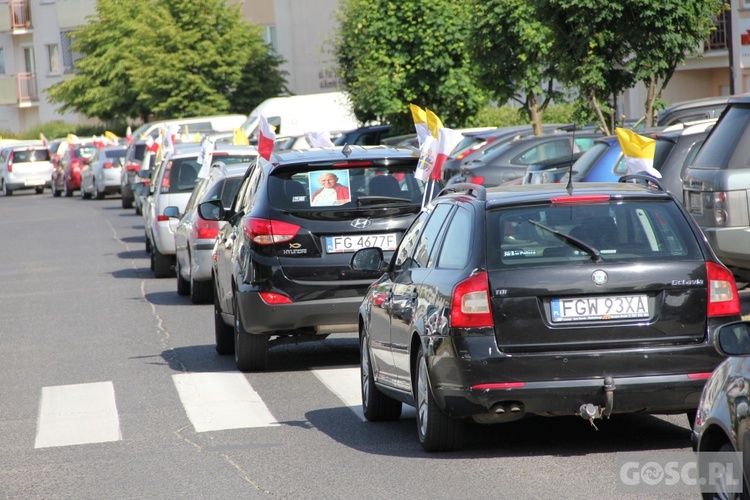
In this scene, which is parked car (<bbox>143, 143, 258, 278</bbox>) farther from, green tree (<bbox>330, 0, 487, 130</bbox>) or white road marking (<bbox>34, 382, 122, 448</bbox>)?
green tree (<bbox>330, 0, 487, 130</bbox>)

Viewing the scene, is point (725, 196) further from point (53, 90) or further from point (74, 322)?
point (53, 90)

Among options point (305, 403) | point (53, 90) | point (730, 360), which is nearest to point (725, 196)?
point (305, 403)

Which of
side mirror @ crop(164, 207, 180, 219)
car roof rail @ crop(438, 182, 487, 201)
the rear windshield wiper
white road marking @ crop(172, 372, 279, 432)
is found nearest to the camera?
the rear windshield wiper

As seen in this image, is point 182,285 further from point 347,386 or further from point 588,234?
point 588,234

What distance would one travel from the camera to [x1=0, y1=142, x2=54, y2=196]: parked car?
185 feet

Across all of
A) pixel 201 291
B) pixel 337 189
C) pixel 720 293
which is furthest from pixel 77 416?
pixel 201 291

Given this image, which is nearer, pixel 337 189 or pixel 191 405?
pixel 191 405

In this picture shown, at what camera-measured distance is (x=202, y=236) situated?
16.8 m

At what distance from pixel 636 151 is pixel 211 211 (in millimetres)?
4045

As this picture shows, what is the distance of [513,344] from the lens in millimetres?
7246

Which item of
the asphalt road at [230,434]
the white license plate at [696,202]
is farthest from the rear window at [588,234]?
the white license plate at [696,202]

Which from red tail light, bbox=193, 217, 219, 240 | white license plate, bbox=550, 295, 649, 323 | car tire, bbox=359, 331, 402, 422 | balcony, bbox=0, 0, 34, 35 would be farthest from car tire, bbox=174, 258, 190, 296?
balcony, bbox=0, 0, 34, 35

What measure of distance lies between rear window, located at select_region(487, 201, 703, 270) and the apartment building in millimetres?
14768

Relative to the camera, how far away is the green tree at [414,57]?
113ft
